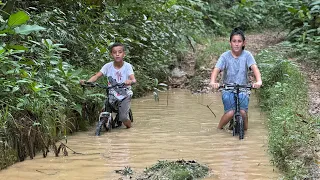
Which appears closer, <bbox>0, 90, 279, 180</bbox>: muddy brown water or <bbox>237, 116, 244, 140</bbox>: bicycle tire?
<bbox>0, 90, 279, 180</bbox>: muddy brown water

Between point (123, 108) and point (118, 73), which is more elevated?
point (118, 73)

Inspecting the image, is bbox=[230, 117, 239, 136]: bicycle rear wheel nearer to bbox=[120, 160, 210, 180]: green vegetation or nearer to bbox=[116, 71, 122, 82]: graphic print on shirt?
bbox=[116, 71, 122, 82]: graphic print on shirt

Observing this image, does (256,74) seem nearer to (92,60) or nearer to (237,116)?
Result: (237,116)

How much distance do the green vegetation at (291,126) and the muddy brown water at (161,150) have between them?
9.2 inches

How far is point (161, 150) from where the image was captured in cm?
709

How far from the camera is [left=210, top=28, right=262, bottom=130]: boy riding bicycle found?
8234 mm

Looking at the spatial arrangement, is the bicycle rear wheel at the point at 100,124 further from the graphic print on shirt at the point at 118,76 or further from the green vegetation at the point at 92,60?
the graphic print on shirt at the point at 118,76

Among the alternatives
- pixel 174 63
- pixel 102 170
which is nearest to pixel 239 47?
pixel 102 170

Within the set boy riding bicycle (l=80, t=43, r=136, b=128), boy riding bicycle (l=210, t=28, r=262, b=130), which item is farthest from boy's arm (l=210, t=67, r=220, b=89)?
boy riding bicycle (l=80, t=43, r=136, b=128)

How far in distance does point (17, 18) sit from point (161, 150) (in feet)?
8.49

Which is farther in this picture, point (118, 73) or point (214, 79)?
point (118, 73)

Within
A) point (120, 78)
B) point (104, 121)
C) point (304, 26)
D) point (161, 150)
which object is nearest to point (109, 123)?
point (104, 121)

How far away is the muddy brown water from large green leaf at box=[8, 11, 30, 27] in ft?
5.94

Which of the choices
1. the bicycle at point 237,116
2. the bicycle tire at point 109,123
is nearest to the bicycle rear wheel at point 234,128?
the bicycle at point 237,116
